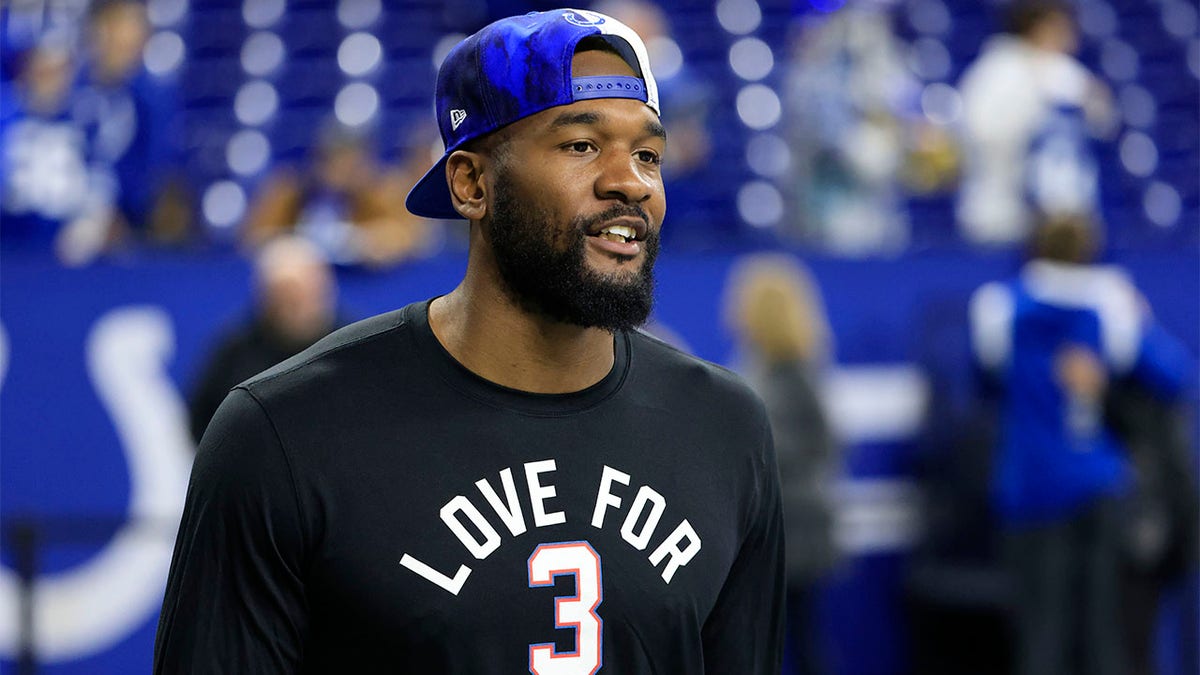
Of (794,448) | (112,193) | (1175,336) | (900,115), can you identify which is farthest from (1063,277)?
(112,193)

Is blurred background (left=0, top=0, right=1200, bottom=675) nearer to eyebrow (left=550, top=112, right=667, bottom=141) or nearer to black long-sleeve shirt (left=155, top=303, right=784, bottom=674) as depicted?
black long-sleeve shirt (left=155, top=303, right=784, bottom=674)

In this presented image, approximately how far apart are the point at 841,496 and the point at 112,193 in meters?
3.65

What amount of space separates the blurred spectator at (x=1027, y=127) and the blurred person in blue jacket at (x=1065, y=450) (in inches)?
64.0

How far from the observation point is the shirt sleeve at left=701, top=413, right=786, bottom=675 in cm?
244

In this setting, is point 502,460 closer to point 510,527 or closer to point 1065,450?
point 510,527

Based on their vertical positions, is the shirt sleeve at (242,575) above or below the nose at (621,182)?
below

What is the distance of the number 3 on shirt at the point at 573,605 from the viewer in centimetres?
220

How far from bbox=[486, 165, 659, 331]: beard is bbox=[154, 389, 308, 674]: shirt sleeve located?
0.43 m

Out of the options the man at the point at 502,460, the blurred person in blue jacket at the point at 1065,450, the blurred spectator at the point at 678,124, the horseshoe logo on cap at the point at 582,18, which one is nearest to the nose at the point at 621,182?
the man at the point at 502,460

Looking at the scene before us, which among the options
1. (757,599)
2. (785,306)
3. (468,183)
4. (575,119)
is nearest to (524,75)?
(575,119)

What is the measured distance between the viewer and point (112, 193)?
24.7 feet

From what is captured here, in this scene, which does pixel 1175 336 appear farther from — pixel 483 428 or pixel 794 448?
pixel 483 428

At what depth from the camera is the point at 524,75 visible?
2.25 metres

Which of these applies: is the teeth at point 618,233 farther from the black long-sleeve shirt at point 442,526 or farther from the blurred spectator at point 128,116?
the blurred spectator at point 128,116
